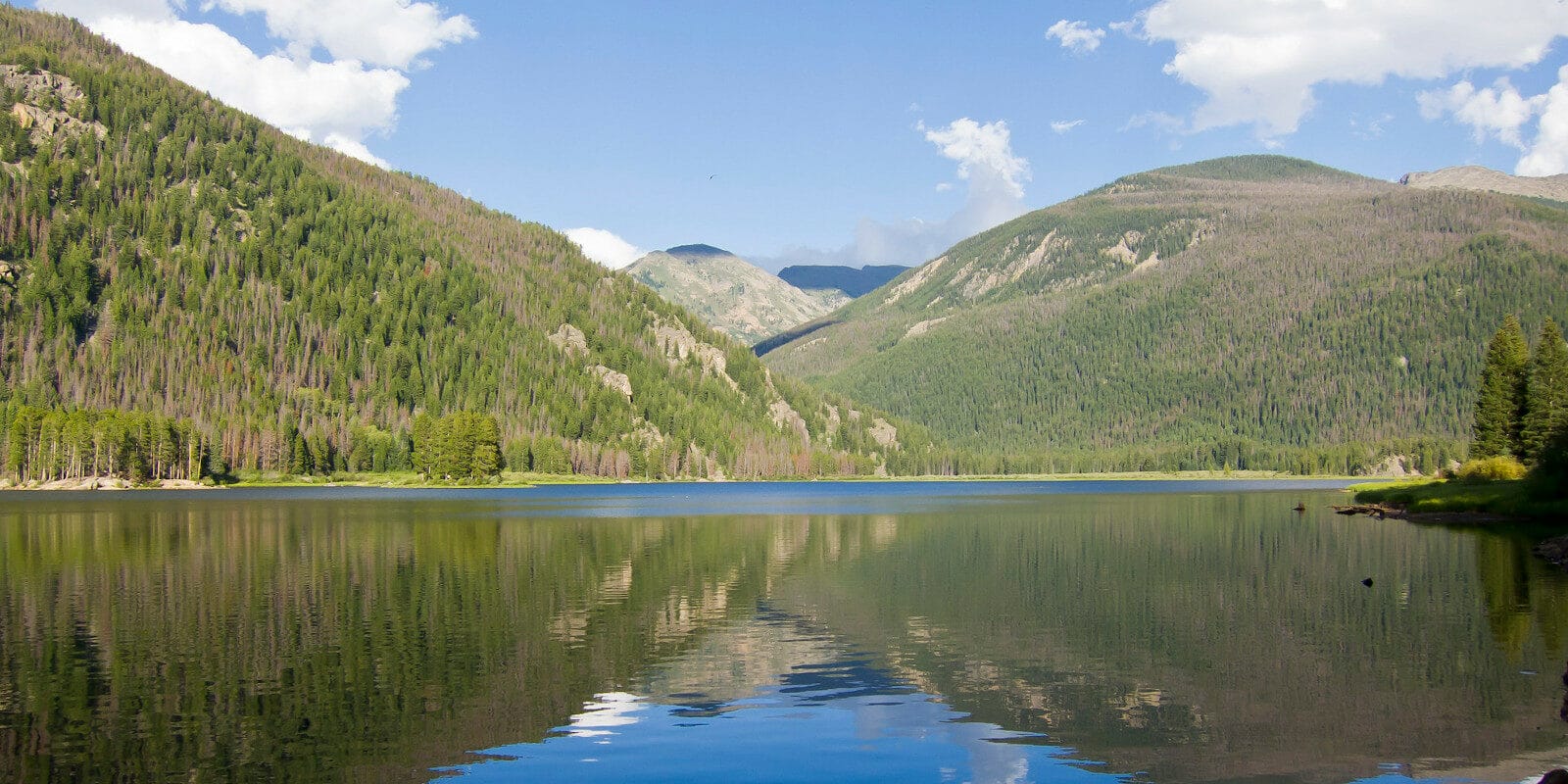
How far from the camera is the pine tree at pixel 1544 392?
114 metres

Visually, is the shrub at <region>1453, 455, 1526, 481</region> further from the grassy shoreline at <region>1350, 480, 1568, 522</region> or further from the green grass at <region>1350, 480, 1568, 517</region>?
the green grass at <region>1350, 480, 1568, 517</region>

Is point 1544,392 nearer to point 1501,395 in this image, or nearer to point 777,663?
point 1501,395

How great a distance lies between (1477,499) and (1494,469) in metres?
17.2

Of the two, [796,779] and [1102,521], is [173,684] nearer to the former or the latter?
[796,779]

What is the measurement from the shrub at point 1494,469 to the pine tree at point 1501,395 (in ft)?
14.2

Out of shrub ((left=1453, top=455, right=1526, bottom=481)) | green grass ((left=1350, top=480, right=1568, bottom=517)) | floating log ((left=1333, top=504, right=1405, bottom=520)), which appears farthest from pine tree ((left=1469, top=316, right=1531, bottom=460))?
floating log ((left=1333, top=504, right=1405, bottom=520))

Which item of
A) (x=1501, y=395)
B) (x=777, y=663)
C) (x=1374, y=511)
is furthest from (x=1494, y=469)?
(x=777, y=663)

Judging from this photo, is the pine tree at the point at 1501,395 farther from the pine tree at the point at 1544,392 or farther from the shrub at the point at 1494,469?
the pine tree at the point at 1544,392

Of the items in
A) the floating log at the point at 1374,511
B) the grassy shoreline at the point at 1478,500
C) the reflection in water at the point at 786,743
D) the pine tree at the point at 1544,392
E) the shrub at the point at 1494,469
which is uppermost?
the pine tree at the point at 1544,392

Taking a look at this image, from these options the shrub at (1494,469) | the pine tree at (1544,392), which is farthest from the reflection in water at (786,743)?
the pine tree at (1544,392)

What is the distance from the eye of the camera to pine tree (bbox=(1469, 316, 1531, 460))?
127 meters

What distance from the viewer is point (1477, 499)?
102 m

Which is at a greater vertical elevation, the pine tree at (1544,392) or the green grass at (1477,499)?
the pine tree at (1544,392)

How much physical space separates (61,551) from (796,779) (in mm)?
61460
